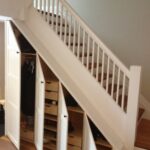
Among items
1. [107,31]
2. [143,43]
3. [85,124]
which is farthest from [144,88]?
[85,124]

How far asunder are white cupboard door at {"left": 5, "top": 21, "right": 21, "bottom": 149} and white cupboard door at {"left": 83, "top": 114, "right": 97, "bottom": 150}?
1079 mm

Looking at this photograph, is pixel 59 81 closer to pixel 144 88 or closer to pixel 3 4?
pixel 3 4

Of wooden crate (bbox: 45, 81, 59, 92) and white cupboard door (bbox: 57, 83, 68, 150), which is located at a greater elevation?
wooden crate (bbox: 45, 81, 59, 92)

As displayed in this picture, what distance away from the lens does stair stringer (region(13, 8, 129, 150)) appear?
2.72 metres

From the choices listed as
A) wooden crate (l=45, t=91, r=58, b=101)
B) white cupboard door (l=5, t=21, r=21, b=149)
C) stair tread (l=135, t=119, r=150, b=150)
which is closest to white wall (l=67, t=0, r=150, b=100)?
stair tread (l=135, t=119, r=150, b=150)

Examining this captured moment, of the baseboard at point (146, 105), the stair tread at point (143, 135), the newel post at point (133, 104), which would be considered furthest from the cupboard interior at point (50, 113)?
the baseboard at point (146, 105)

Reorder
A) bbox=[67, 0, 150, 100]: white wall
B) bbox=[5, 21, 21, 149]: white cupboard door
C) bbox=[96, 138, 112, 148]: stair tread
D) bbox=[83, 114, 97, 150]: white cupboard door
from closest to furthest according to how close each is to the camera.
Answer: bbox=[83, 114, 97, 150]: white cupboard door < bbox=[96, 138, 112, 148]: stair tread < bbox=[5, 21, 21, 149]: white cupboard door < bbox=[67, 0, 150, 100]: white wall

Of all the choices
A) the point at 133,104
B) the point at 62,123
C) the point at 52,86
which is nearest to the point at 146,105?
the point at 133,104

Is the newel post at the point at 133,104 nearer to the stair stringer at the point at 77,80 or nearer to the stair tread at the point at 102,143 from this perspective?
the stair stringer at the point at 77,80

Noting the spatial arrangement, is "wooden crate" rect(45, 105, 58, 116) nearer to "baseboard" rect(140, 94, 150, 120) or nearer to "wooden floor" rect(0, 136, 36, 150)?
"wooden floor" rect(0, 136, 36, 150)

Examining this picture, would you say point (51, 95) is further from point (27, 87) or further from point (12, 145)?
point (12, 145)

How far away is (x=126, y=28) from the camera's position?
3.84 meters

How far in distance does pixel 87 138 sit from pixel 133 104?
2.35 ft

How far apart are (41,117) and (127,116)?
1.19m
